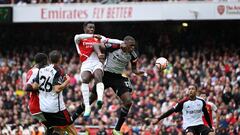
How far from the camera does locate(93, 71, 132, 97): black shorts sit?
18.0 meters

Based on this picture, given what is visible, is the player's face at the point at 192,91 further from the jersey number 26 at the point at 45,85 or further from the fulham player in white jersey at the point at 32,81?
the jersey number 26 at the point at 45,85

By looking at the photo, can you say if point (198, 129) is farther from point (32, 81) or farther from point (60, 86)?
point (32, 81)

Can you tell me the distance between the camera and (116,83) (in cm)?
1805

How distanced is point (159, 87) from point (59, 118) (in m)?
12.7

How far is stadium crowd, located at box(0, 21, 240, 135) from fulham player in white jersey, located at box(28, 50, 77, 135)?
8.52 metres

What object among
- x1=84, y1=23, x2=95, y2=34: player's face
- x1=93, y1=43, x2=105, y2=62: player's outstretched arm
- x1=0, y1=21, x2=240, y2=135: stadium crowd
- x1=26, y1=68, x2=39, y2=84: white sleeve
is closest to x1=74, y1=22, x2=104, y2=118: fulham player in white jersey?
x1=84, y1=23, x2=95, y2=34: player's face

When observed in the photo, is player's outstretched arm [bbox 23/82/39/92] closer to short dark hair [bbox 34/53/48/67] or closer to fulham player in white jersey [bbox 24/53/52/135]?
fulham player in white jersey [bbox 24/53/52/135]

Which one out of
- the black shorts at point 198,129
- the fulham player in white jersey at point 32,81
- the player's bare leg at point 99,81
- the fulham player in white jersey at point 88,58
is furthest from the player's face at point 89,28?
the black shorts at point 198,129

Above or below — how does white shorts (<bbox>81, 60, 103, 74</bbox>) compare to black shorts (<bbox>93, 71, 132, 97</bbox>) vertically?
above

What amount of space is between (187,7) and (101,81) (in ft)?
49.0

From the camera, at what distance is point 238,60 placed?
30.2m

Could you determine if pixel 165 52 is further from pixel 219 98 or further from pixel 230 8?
pixel 219 98

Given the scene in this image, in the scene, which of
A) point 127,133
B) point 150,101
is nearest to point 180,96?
point 150,101

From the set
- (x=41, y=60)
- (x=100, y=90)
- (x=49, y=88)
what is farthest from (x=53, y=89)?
(x=100, y=90)
